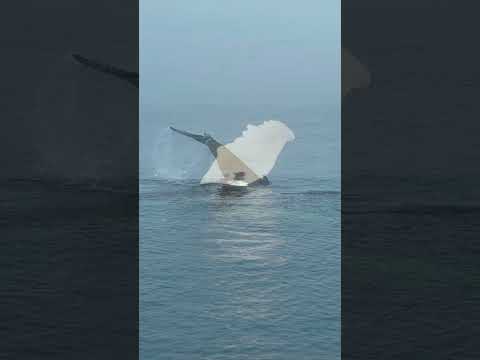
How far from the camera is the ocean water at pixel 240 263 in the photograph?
42969 millimetres

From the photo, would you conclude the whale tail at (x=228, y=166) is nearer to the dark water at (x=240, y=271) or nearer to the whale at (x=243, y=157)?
the whale at (x=243, y=157)

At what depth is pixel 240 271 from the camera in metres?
56.5

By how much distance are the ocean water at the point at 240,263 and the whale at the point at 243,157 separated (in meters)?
1.26

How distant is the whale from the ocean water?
1260 millimetres

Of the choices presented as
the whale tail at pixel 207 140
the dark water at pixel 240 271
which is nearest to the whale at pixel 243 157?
the whale tail at pixel 207 140

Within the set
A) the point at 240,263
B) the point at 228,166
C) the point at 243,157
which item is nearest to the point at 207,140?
the point at 228,166

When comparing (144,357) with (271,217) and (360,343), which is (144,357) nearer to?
(360,343)

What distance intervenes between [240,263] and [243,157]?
3292cm

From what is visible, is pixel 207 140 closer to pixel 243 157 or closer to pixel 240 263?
pixel 243 157

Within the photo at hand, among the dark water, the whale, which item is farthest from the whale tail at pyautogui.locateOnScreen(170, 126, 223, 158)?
the dark water

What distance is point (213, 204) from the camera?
258 feet

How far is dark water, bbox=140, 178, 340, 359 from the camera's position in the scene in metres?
42.8

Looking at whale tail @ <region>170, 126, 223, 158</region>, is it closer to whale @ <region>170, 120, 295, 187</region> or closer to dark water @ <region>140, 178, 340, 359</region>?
whale @ <region>170, 120, 295, 187</region>

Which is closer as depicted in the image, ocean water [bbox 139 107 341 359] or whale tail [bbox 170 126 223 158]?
ocean water [bbox 139 107 341 359]
